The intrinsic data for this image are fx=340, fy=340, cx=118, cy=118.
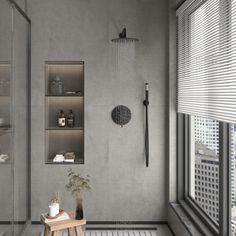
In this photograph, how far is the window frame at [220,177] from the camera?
2465 millimetres

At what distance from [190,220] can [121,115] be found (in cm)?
138

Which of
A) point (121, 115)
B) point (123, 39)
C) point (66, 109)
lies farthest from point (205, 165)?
point (66, 109)

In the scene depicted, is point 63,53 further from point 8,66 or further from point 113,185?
point 113,185

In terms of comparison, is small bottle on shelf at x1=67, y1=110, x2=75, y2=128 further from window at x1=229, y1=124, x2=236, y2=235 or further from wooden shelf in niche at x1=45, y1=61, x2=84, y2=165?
window at x1=229, y1=124, x2=236, y2=235

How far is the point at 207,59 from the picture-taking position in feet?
8.86

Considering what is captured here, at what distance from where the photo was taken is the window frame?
2465 millimetres

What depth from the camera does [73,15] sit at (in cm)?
388

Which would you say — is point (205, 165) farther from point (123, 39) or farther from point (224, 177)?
point (123, 39)

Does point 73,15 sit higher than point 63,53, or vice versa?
point 73,15

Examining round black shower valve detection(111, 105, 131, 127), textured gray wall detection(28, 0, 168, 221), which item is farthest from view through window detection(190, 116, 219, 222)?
round black shower valve detection(111, 105, 131, 127)

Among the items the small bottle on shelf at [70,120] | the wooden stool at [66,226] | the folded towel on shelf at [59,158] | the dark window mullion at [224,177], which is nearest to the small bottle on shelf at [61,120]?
the small bottle on shelf at [70,120]

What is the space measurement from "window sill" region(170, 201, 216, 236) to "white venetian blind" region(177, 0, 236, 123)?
0.98 metres

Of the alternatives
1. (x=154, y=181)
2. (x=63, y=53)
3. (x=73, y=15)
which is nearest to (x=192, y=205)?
(x=154, y=181)

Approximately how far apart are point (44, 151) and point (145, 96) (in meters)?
1.32
